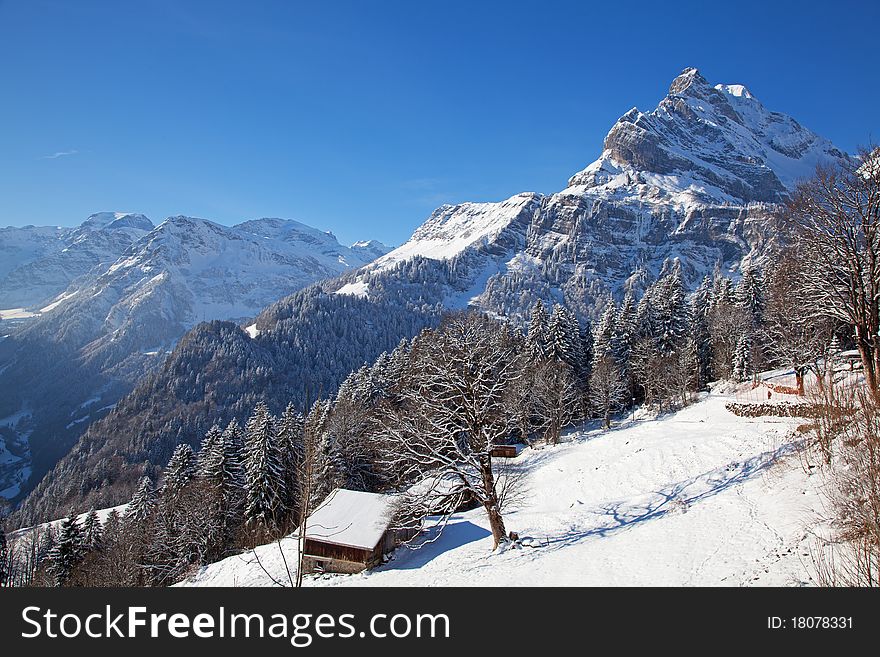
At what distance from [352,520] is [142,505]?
93.3ft

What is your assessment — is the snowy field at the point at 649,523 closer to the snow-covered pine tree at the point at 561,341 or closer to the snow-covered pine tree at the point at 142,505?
the snow-covered pine tree at the point at 142,505

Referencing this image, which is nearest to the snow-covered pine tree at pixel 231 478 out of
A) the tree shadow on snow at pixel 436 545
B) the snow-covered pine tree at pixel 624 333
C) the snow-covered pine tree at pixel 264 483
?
the snow-covered pine tree at pixel 264 483

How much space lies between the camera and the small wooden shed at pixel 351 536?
20.9 metres

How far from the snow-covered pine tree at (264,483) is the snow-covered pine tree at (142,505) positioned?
12.7 m

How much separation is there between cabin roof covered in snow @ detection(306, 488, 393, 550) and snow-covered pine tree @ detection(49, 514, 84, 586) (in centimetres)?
2444

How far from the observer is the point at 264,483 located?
31.8 metres

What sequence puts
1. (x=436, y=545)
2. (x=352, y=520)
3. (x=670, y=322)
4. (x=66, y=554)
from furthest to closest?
(x=670, y=322)
(x=66, y=554)
(x=352, y=520)
(x=436, y=545)

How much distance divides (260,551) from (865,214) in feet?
108

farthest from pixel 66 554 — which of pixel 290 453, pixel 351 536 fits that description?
pixel 351 536

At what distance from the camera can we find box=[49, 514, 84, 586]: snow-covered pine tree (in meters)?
32.5

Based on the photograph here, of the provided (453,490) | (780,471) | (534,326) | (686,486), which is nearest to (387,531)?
(453,490)

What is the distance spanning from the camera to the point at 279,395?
452 feet

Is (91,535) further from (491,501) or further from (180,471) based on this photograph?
(491,501)
